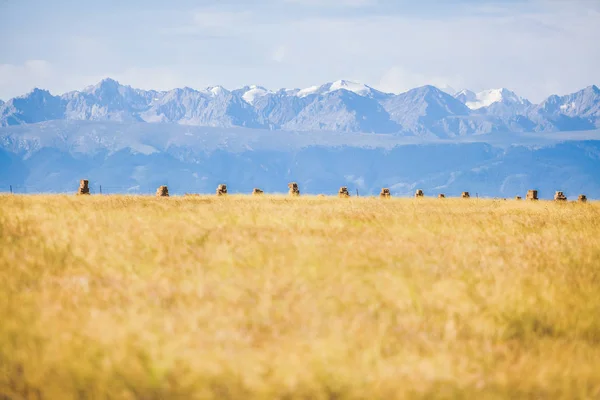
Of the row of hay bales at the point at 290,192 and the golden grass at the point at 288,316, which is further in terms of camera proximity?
the row of hay bales at the point at 290,192

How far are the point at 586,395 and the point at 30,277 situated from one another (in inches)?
248

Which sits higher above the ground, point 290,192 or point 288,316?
point 290,192

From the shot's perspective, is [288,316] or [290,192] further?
[290,192]

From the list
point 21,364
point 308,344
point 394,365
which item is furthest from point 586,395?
point 21,364

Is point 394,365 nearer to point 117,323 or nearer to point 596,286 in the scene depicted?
point 117,323

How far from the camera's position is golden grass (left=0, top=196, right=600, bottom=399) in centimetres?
492

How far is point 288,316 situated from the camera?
6.34 m

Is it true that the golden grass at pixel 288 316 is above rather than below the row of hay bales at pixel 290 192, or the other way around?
below

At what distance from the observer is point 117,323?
19.2 feet

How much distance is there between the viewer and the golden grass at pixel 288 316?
4.92 meters

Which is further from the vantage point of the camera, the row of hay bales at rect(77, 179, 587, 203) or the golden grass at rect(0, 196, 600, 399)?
the row of hay bales at rect(77, 179, 587, 203)

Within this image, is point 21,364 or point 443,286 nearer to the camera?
point 21,364

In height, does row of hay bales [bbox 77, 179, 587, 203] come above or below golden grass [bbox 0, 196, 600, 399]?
above

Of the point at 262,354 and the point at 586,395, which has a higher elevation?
the point at 262,354
